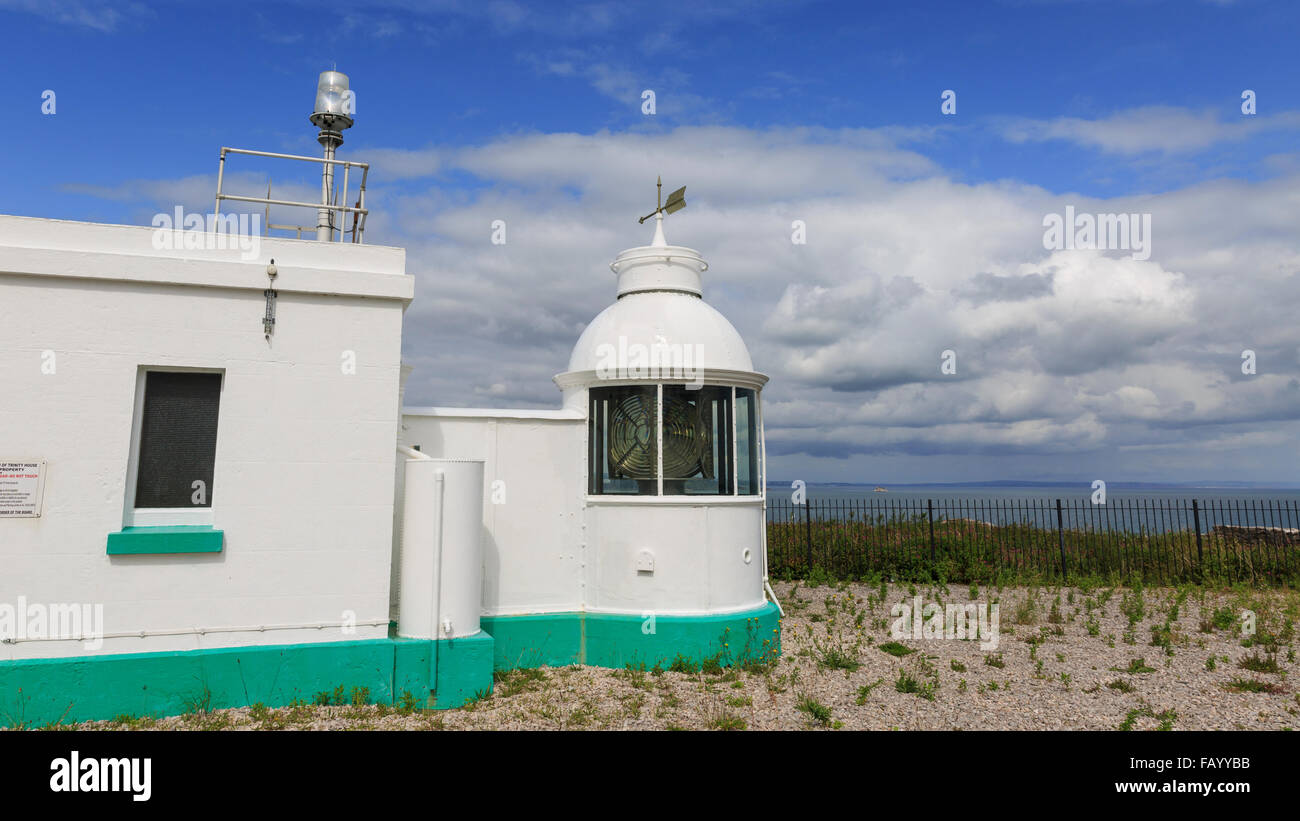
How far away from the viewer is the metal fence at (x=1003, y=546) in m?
14.5

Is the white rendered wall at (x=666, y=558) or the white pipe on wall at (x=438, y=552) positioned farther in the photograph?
the white rendered wall at (x=666, y=558)

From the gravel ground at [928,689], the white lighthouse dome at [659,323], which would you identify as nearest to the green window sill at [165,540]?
the gravel ground at [928,689]

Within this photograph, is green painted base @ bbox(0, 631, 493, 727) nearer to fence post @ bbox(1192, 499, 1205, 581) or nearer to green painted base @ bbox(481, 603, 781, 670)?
→ green painted base @ bbox(481, 603, 781, 670)

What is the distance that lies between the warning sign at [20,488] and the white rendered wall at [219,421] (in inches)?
2.7

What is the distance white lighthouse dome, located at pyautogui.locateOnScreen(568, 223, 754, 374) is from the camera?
28.1 ft

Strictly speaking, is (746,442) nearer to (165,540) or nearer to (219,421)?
(219,421)

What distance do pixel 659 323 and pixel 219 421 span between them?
194 inches

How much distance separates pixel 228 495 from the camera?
20.6 ft

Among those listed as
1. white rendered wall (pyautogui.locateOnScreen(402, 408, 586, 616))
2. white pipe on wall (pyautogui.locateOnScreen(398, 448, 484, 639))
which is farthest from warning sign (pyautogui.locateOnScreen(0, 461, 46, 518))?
white rendered wall (pyautogui.locateOnScreen(402, 408, 586, 616))

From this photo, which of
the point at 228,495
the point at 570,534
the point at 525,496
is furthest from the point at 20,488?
the point at 570,534

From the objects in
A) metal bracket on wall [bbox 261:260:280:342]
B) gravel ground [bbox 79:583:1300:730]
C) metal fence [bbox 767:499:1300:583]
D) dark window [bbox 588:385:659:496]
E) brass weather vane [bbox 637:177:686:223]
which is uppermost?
brass weather vane [bbox 637:177:686:223]

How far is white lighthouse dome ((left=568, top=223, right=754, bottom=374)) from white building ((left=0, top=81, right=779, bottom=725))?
211cm

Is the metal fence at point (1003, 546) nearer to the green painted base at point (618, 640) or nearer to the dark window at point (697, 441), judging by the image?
the dark window at point (697, 441)
